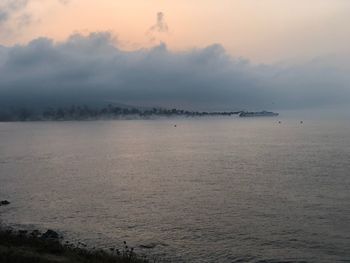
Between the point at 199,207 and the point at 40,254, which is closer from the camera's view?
the point at 40,254

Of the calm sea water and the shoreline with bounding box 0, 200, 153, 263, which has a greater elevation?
the shoreline with bounding box 0, 200, 153, 263

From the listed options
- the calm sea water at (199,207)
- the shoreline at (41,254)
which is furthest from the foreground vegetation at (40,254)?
the calm sea water at (199,207)

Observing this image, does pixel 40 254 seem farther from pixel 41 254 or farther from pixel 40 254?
pixel 41 254

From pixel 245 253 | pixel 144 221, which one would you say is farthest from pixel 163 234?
pixel 245 253

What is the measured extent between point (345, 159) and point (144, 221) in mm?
62965

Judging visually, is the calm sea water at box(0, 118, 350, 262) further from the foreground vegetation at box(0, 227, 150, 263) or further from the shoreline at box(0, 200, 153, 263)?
the foreground vegetation at box(0, 227, 150, 263)

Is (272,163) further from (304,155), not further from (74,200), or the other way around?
(74,200)

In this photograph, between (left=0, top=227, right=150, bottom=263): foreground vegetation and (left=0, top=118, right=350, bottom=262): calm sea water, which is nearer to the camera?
(left=0, top=227, right=150, bottom=263): foreground vegetation

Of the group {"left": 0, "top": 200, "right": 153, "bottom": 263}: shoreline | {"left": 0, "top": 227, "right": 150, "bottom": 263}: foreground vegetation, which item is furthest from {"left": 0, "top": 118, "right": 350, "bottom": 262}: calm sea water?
{"left": 0, "top": 227, "right": 150, "bottom": 263}: foreground vegetation

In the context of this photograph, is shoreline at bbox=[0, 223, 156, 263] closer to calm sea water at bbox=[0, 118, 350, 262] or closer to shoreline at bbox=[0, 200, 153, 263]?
shoreline at bbox=[0, 200, 153, 263]

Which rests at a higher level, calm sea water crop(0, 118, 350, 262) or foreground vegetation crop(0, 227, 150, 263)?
foreground vegetation crop(0, 227, 150, 263)

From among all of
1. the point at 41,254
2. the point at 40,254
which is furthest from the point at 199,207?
the point at 40,254

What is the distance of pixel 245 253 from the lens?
36.6 m

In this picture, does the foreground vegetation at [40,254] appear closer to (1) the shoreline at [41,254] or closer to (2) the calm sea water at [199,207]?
(1) the shoreline at [41,254]
